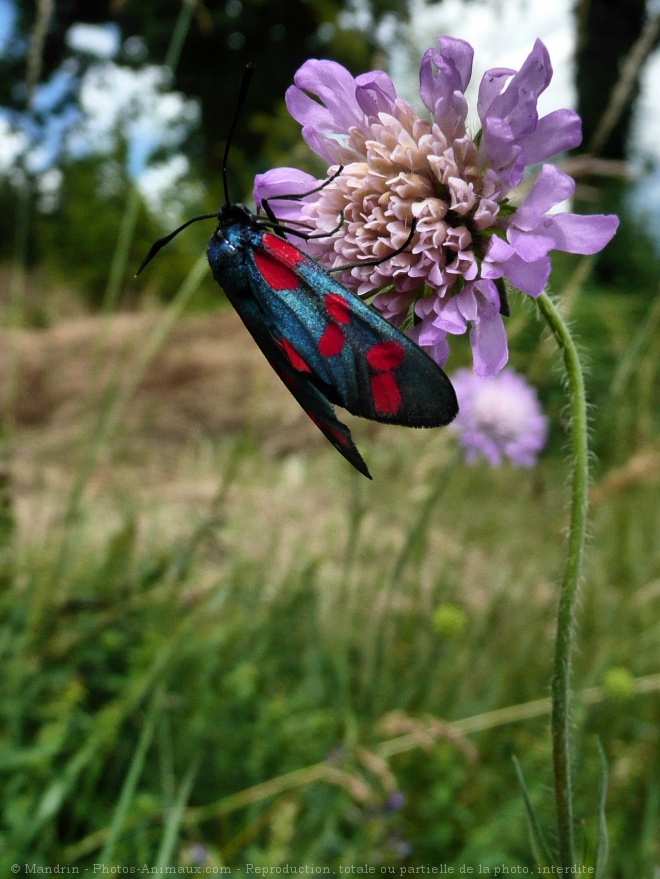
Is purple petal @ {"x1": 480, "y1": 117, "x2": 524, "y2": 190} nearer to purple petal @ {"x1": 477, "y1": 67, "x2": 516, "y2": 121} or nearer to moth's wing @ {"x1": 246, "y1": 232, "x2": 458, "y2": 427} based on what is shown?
purple petal @ {"x1": 477, "y1": 67, "x2": 516, "y2": 121}

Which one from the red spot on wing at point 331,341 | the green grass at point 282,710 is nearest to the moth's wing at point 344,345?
the red spot on wing at point 331,341

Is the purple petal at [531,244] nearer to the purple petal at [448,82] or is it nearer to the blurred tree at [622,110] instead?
the purple petal at [448,82]

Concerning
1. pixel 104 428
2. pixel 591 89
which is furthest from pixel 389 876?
pixel 591 89

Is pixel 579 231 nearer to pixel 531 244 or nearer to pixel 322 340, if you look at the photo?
pixel 531 244

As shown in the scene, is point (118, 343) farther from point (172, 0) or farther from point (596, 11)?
point (596, 11)

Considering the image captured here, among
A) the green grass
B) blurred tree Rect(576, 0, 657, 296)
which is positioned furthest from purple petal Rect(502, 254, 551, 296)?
blurred tree Rect(576, 0, 657, 296)

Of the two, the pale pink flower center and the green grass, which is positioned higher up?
the pale pink flower center
